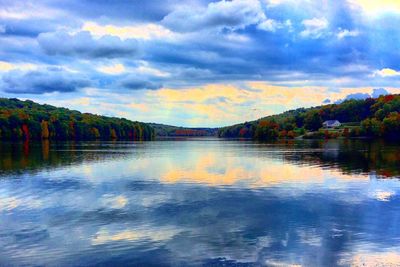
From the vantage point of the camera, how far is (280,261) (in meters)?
19.5

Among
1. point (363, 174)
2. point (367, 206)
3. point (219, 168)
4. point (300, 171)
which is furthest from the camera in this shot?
point (219, 168)

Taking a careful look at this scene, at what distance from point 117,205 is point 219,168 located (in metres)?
33.6

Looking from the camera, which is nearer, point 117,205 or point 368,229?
point 368,229

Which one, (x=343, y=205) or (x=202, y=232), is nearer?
(x=202, y=232)

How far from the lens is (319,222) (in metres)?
27.4

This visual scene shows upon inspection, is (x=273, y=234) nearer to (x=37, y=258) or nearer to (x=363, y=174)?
(x=37, y=258)

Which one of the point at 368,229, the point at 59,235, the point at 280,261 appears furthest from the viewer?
the point at 368,229

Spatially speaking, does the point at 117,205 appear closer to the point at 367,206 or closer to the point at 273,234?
the point at 273,234

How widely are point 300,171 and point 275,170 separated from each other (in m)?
3.85

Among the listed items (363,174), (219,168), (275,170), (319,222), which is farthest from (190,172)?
(319,222)

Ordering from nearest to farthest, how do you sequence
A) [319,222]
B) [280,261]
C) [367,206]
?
1. [280,261]
2. [319,222]
3. [367,206]

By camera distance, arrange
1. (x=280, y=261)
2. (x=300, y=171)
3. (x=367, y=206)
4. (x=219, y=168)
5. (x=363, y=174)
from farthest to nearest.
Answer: (x=219, y=168)
(x=300, y=171)
(x=363, y=174)
(x=367, y=206)
(x=280, y=261)

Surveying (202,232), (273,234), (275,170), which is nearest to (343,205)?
(273,234)

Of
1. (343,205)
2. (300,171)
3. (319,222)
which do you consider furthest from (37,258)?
(300,171)
